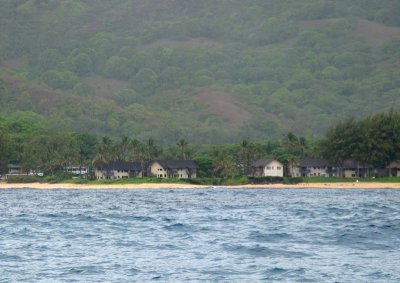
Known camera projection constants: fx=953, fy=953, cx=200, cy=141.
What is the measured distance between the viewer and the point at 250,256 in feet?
191

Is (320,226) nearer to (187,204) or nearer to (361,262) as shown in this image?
(361,262)

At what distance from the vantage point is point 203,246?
63.7 metres

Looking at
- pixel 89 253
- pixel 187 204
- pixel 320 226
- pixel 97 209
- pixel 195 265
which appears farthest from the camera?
pixel 187 204

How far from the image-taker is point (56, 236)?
2835 inches

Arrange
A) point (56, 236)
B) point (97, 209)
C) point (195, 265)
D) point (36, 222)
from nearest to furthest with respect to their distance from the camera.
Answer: point (195, 265) → point (56, 236) → point (36, 222) → point (97, 209)

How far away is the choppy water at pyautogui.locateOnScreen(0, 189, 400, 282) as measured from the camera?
51.7 meters

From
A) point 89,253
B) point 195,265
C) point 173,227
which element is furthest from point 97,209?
point 195,265

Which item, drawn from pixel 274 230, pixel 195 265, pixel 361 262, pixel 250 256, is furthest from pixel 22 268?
pixel 274 230

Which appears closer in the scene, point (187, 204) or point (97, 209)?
point (97, 209)

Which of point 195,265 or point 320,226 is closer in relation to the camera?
point 195,265

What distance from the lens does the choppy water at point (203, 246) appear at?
5166cm

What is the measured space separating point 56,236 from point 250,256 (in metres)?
19.7

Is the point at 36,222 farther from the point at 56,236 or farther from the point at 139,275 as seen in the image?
the point at 139,275

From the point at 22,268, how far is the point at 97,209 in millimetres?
52018
